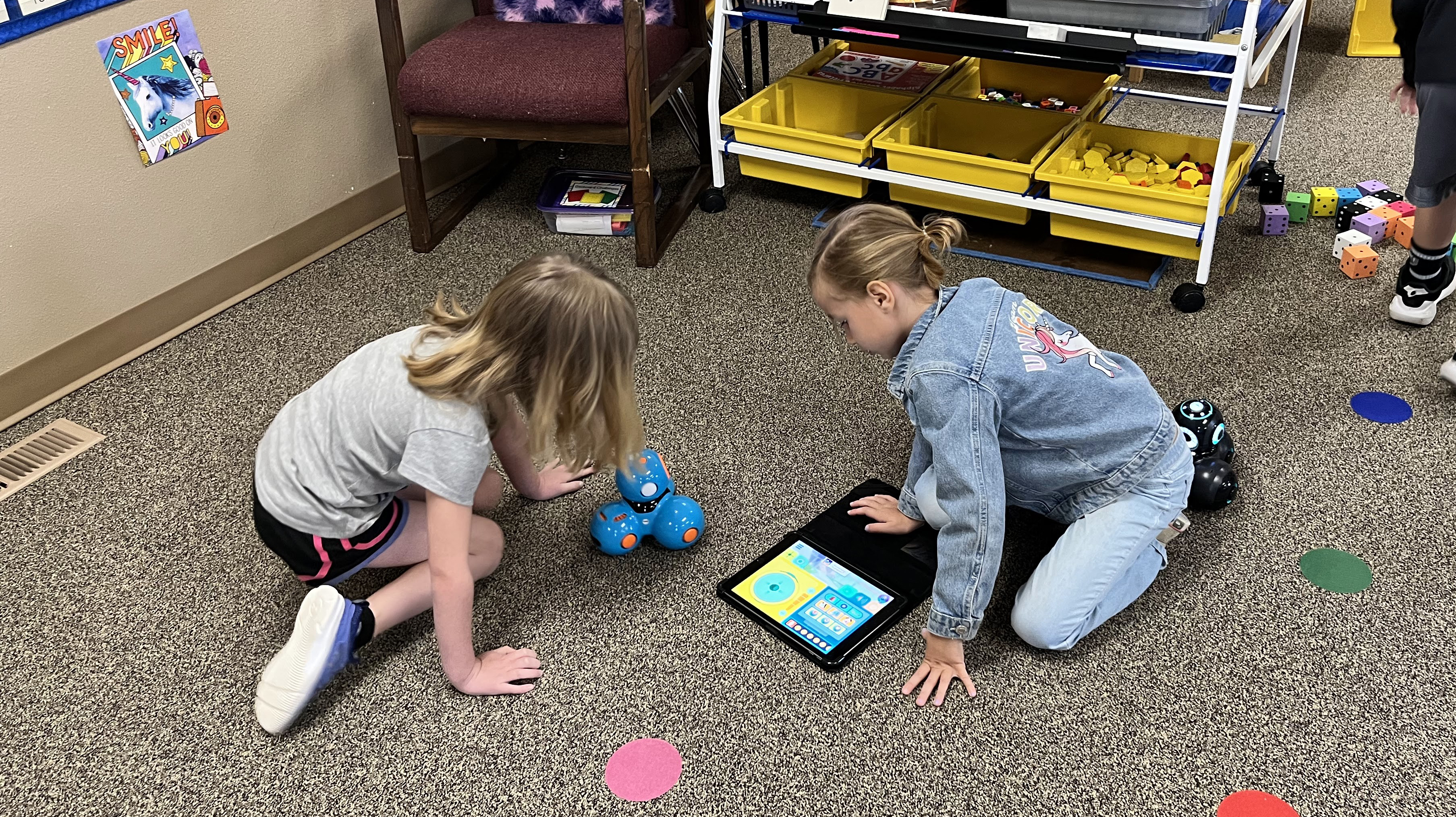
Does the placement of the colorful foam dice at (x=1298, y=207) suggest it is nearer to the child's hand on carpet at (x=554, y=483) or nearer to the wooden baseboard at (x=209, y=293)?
the child's hand on carpet at (x=554, y=483)

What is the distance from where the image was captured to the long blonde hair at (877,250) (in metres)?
1.38

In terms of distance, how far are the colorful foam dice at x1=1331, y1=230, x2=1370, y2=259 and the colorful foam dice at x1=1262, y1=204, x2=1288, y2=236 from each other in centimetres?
12

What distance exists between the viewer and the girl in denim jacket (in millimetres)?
1355

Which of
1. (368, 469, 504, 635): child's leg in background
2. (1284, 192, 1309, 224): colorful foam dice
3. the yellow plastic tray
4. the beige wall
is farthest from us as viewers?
the yellow plastic tray

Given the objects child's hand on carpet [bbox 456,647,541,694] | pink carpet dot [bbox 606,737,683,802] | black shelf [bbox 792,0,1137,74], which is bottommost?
pink carpet dot [bbox 606,737,683,802]

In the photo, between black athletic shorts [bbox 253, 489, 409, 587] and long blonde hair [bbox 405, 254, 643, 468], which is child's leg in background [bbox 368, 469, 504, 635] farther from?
long blonde hair [bbox 405, 254, 643, 468]

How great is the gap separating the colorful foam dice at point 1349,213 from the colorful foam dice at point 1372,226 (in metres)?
0.03

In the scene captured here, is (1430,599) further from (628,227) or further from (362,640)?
(628,227)

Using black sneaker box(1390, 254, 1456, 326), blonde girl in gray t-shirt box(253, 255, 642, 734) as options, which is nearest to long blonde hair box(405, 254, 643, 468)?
blonde girl in gray t-shirt box(253, 255, 642, 734)

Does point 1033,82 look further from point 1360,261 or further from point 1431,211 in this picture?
point 1431,211

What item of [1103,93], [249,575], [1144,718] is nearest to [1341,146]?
[1103,93]

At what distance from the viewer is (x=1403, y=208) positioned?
2395 mm

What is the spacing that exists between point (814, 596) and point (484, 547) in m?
0.48

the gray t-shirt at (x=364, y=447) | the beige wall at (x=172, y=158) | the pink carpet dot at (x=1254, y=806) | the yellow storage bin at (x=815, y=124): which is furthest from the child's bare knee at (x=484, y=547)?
the yellow storage bin at (x=815, y=124)
